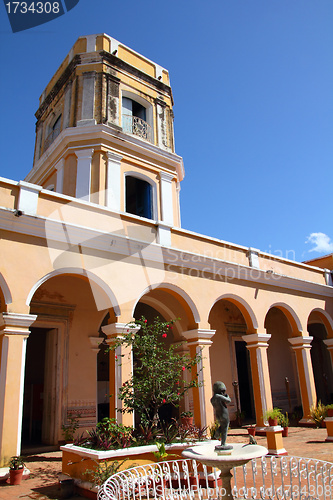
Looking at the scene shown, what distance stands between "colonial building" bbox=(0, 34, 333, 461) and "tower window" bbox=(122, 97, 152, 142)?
5 cm

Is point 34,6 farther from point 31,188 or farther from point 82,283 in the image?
point 82,283

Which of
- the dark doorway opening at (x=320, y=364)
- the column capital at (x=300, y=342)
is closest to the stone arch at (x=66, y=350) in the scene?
the column capital at (x=300, y=342)

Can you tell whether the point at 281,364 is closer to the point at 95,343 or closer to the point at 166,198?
the point at 166,198

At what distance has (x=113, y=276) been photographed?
9055 millimetres

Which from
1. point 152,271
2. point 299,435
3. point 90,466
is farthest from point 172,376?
point 299,435

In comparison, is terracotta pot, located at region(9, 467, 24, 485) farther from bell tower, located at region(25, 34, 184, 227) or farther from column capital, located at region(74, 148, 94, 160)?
column capital, located at region(74, 148, 94, 160)

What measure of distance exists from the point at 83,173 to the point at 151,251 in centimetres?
425

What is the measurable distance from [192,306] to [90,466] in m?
5.05

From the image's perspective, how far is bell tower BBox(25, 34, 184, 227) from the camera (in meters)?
12.9

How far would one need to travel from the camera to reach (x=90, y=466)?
19.6ft

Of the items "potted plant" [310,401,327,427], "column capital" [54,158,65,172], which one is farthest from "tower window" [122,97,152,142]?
"potted plant" [310,401,327,427]

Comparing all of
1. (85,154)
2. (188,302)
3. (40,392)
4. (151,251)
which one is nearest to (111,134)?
(85,154)

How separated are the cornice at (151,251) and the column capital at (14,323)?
5.37 ft

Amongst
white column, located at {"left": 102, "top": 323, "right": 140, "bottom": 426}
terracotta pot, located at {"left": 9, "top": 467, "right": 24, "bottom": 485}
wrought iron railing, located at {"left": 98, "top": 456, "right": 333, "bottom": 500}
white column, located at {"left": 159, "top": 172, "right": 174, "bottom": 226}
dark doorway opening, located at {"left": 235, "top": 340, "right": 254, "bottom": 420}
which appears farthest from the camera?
dark doorway opening, located at {"left": 235, "top": 340, "right": 254, "bottom": 420}
